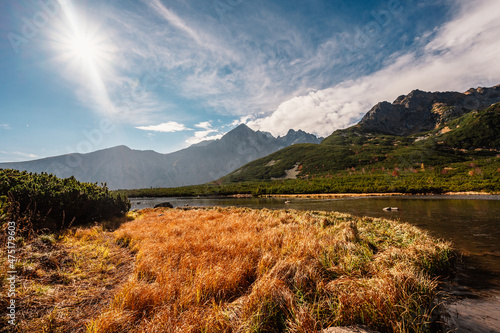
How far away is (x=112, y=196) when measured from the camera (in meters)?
19.8

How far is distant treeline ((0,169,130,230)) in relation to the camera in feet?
28.4

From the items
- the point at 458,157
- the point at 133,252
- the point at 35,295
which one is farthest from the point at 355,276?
the point at 458,157

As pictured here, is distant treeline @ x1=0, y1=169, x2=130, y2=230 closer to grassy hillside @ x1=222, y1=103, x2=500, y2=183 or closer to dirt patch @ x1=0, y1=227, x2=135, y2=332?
dirt patch @ x1=0, y1=227, x2=135, y2=332

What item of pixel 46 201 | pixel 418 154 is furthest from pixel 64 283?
pixel 418 154

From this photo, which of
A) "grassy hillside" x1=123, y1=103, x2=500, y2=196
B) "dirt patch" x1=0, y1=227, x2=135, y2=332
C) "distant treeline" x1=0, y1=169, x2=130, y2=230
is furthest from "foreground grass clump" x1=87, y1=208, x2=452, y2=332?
"grassy hillside" x1=123, y1=103, x2=500, y2=196

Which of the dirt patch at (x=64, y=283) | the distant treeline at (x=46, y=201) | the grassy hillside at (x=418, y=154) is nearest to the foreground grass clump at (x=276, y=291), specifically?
the dirt patch at (x=64, y=283)

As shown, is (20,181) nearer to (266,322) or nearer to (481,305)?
(266,322)

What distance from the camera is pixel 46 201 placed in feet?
38.1

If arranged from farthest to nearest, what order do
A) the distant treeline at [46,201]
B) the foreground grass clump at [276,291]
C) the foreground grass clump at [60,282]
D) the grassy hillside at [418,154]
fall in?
the grassy hillside at [418,154] < the distant treeline at [46,201] < the foreground grass clump at [60,282] < the foreground grass clump at [276,291]

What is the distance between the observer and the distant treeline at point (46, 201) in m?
8.65

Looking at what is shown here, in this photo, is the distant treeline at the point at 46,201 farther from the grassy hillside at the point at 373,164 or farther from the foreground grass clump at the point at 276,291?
the grassy hillside at the point at 373,164

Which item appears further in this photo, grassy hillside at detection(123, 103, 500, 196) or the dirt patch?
grassy hillside at detection(123, 103, 500, 196)

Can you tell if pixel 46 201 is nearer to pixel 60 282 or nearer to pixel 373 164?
pixel 60 282

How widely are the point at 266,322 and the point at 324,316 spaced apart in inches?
45.2
